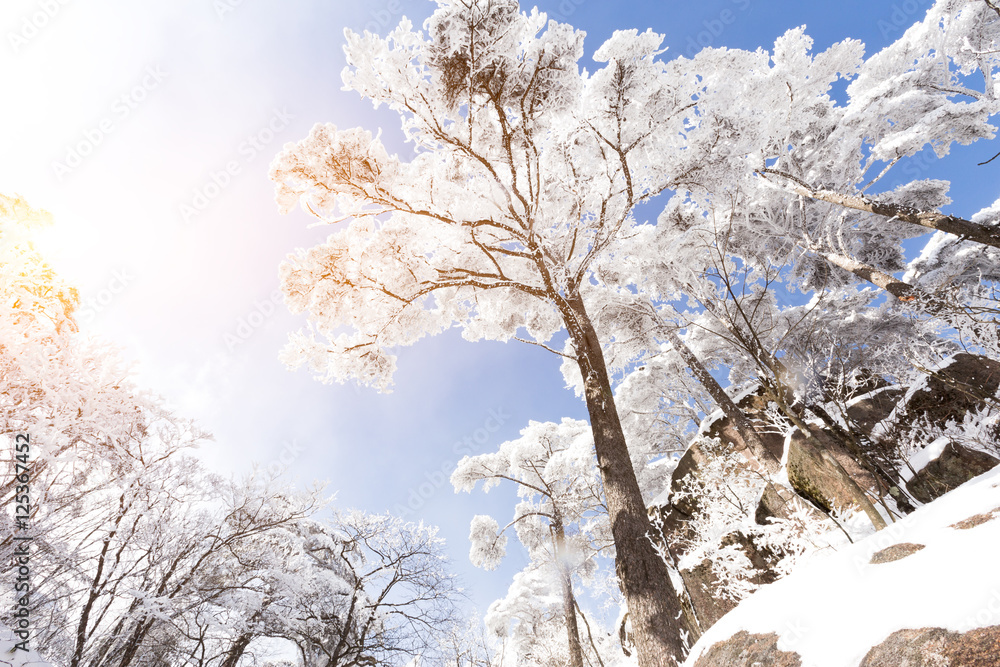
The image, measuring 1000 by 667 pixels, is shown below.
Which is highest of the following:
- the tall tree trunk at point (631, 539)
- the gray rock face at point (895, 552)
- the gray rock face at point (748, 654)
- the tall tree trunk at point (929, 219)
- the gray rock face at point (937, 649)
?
the tall tree trunk at point (929, 219)

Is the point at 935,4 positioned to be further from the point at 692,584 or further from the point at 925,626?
the point at 925,626

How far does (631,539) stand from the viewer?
4340mm

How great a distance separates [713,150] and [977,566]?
21.0ft

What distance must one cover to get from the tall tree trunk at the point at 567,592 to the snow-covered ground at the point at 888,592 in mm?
10433

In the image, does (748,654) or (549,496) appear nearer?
(748,654)

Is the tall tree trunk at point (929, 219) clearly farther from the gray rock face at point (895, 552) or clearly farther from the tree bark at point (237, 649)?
the tree bark at point (237, 649)

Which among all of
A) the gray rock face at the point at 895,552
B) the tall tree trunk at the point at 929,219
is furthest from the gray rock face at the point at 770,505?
the gray rock face at the point at 895,552

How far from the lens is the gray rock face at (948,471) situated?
5.69m

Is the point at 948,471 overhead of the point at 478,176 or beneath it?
beneath

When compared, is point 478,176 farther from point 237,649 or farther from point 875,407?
point 237,649

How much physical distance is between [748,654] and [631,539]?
2299mm

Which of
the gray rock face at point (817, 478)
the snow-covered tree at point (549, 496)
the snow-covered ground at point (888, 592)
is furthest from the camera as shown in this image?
the snow-covered tree at point (549, 496)

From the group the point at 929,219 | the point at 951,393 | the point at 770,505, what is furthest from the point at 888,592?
the point at 929,219

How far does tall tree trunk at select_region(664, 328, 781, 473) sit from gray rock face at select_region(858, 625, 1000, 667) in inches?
273
